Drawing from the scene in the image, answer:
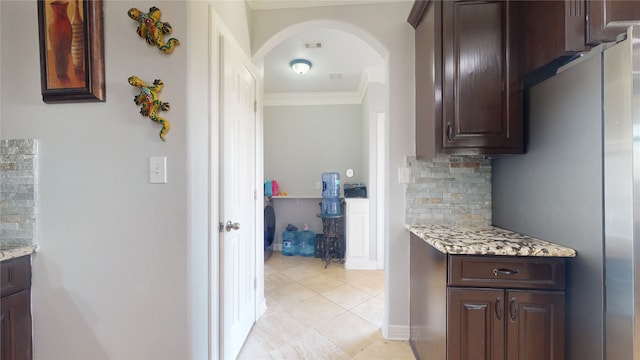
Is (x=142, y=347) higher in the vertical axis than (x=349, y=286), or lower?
higher

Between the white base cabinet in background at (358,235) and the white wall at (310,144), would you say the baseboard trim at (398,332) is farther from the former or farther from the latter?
the white wall at (310,144)

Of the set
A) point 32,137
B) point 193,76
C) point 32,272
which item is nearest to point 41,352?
point 32,272

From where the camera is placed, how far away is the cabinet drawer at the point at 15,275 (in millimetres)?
1160

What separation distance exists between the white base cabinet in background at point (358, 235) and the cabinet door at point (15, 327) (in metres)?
2.84

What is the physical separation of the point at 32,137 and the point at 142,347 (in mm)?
1167

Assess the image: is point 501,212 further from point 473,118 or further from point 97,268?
point 97,268

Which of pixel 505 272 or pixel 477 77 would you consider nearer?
pixel 505 272

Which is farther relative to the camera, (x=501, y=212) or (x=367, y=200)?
(x=367, y=200)

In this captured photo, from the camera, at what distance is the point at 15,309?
3.98 ft

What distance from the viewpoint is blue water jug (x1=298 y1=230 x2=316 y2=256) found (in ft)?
13.2

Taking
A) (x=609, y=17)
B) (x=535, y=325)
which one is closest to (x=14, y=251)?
(x=535, y=325)

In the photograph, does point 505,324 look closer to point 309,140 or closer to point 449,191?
point 449,191

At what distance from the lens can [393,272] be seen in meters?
1.93

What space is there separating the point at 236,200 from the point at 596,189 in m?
1.83
